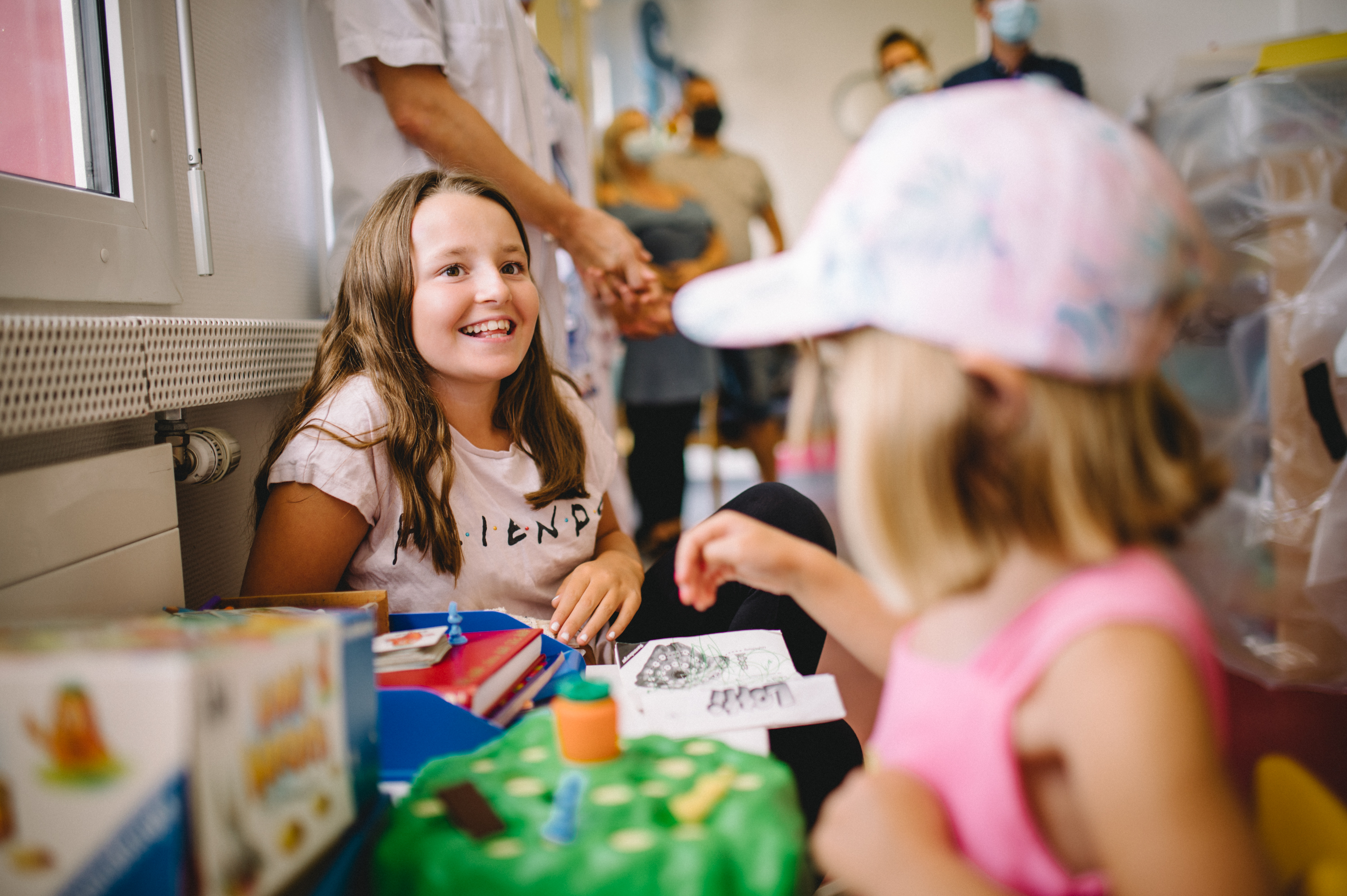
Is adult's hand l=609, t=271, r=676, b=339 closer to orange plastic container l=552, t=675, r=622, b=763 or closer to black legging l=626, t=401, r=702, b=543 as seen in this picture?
orange plastic container l=552, t=675, r=622, b=763

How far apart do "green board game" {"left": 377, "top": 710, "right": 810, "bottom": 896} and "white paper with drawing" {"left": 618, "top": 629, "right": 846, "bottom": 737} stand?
125 mm

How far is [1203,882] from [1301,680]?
1.70 meters

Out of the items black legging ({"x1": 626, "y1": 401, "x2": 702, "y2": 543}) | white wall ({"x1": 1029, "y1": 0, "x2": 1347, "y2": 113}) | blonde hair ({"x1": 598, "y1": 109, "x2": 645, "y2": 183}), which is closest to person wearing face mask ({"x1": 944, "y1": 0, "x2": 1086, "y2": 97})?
white wall ({"x1": 1029, "y1": 0, "x2": 1347, "y2": 113})

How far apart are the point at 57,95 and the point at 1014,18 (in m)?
2.17

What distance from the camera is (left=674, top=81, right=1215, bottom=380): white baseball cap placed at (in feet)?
1.42

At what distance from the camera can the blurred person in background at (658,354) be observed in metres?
2.70

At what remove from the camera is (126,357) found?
0.88m

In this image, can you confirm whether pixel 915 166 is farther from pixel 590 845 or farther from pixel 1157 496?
pixel 590 845

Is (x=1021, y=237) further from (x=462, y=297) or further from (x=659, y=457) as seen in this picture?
(x=659, y=457)

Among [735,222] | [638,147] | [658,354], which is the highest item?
[638,147]

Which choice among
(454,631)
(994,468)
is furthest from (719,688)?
(994,468)

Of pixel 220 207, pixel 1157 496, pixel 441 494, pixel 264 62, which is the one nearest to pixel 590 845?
pixel 1157 496

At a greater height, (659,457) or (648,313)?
(648,313)

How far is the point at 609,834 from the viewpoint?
49cm
